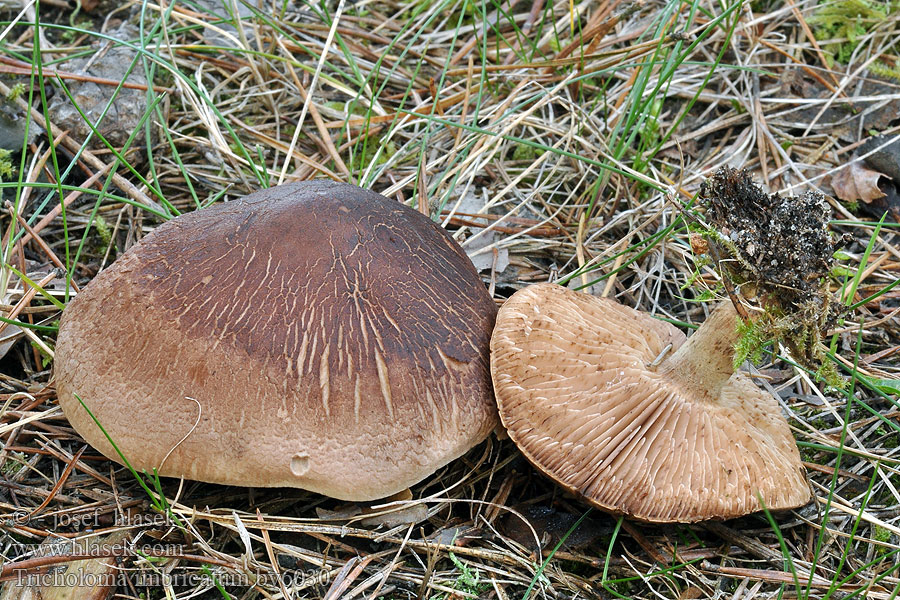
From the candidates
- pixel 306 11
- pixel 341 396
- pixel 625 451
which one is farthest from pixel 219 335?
pixel 306 11

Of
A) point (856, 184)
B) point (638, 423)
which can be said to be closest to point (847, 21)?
point (856, 184)

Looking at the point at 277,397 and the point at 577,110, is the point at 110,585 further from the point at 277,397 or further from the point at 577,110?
the point at 577,110

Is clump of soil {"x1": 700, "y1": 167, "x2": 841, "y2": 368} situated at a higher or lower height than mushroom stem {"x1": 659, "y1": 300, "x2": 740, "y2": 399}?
higher

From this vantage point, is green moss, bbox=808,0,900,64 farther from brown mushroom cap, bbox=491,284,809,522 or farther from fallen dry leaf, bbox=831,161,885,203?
brown mushroom cap, bbox=491,284,809,522

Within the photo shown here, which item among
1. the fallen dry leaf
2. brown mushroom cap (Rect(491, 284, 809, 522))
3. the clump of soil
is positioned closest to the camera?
the clump of soil

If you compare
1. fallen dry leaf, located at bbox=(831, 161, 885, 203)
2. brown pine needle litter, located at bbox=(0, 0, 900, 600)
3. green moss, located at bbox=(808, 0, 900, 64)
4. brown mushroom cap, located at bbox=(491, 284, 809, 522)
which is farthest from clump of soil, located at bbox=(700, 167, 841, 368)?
green moss, located at bbox=(808, 0, 900, 64)

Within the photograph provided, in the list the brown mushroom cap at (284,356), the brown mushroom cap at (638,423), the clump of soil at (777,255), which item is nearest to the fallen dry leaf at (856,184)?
the brown mushroom cap at (638,423)
